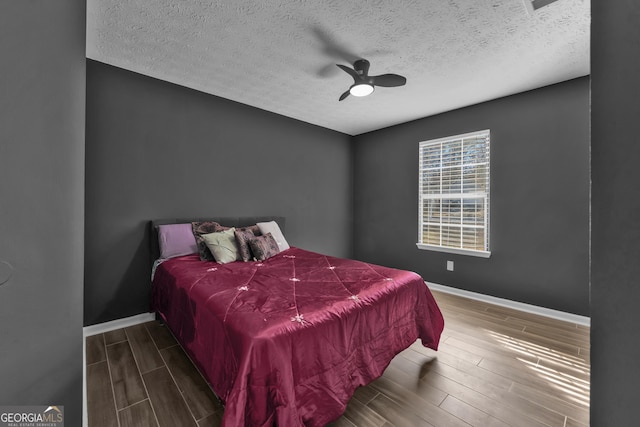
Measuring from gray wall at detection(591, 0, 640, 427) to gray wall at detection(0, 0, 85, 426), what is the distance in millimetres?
1348

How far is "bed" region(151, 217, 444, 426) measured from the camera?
127 centimetres

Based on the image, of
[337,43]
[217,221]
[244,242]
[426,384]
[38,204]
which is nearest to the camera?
[38,204]

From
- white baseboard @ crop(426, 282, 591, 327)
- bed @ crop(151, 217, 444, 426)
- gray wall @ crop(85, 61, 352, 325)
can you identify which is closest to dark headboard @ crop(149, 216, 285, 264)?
gray wall @ crop(85, 61, 352, 325)

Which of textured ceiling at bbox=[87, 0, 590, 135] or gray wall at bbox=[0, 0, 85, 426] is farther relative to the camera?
textured ceiling at bbox=[87, 0, 590, 135]

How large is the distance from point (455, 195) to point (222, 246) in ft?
10.4

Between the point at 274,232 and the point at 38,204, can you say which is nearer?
the point at 38,204

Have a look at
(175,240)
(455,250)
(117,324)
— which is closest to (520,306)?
(455,250)

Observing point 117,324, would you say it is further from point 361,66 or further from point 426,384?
point 361,66

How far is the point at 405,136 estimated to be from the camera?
4363 millimetres

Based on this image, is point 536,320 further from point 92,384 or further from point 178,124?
point 178,124

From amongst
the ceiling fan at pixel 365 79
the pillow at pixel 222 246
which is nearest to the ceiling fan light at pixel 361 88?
the ceiling fan at pixel 365 79

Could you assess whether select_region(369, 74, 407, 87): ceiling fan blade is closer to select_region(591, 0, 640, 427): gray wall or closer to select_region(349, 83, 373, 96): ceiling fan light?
select_region(349, 83, 373, 96): ceiling fan light

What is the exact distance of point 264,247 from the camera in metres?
2.98

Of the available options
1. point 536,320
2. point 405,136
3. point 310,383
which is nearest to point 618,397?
point 310,383
